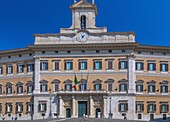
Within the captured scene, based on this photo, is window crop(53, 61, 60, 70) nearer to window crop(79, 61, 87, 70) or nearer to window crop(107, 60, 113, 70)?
window crop(79, 61, 87, 70)

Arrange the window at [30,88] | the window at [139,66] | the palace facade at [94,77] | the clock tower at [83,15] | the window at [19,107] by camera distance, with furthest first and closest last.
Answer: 1. the clock tower at [83,15]
2. the window at [19,107]
3. the window at [30,88]
4. the window at [139,66]
5. the palace facade at [94,77]

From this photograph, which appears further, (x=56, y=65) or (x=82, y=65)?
(x=56, y=65)

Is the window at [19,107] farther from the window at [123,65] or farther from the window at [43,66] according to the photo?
the window at [123,65]

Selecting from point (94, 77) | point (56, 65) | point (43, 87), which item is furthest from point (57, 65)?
point (94, 77)

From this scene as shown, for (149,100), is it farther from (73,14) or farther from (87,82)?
(73,14)

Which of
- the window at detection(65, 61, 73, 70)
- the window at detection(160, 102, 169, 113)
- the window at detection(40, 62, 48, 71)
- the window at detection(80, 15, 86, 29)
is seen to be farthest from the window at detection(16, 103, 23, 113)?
the window at detection(160, 102, 169, 113)

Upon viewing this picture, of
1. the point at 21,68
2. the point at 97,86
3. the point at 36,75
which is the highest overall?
the point at 21,68

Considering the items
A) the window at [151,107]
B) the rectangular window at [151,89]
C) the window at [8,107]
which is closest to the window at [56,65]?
the window at [8,107]

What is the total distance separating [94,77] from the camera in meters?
72.0

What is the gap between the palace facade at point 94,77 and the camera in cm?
7062

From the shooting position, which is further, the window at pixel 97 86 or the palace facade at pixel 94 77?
the window at pixel 97 86

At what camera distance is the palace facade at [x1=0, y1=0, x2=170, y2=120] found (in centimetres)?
7062

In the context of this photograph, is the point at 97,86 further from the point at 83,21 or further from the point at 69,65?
the point at 83,21

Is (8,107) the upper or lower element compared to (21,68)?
lower
